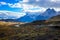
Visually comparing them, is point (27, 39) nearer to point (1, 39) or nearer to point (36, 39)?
point (36, 39)

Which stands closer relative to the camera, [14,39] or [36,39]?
[36,39]

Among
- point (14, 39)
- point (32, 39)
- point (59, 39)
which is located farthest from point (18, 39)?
point (59, 39)

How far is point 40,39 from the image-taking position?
5851 inches

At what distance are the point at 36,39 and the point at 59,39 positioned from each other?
19.8 metres

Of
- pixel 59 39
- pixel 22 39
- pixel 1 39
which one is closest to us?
pixel 59 39

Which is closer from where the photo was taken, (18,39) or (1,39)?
(18,39)

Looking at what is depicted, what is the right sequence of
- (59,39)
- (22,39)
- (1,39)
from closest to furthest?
(59,39), (22,39), (1,39)

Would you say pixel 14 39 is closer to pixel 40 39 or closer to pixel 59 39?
pixel 40 39

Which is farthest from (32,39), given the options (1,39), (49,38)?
(1,39)

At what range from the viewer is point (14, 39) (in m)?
160

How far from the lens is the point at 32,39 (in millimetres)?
152500

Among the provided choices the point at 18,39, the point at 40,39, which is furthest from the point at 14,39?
the point at 40,39

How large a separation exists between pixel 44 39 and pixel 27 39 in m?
15.5

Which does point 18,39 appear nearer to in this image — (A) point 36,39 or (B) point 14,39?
(B) point 14,39
